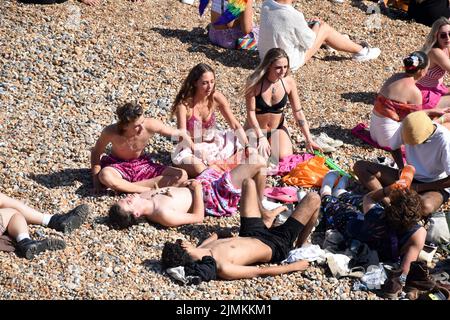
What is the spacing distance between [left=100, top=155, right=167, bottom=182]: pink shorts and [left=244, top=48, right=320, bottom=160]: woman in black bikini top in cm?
115

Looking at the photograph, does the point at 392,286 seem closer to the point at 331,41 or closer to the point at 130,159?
the point at 130,159

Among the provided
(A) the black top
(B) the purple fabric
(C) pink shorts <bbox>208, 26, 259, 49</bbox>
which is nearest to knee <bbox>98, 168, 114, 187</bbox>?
(B) the purple fabric

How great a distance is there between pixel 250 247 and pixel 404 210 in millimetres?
1257

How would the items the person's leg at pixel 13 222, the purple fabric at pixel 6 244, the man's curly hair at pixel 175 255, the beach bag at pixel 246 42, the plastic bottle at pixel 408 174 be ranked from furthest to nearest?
the beach bag at pixel 246 42, the plastic bottle at pixel 408 174, the person's leg at pixel 13 222, the purple fabric at pixel 6 244, the man's curly hair at pixel 175 255

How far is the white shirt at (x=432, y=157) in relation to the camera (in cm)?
847

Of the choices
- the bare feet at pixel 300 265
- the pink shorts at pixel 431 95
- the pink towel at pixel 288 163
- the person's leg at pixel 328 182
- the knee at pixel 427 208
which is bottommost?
the pink towel at pixel 288 163

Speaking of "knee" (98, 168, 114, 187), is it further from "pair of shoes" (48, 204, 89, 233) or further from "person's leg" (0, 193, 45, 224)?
"person's leg" (0, 193, 45, 224)

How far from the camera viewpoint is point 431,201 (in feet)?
27.7

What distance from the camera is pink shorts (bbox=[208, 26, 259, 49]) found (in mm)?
11758

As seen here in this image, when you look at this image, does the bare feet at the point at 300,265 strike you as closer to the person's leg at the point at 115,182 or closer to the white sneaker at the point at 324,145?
the person's leg at the point at 115,182

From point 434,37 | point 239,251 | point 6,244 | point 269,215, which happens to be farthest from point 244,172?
point 434,37

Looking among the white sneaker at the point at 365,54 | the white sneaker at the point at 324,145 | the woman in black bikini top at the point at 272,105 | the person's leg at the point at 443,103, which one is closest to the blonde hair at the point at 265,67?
the woman in black bikini top at the point at 272,105

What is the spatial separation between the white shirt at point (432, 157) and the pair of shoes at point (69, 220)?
3019 millimetres

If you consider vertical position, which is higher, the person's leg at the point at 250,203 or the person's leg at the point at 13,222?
the person's leg at the point at 250,203
